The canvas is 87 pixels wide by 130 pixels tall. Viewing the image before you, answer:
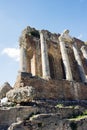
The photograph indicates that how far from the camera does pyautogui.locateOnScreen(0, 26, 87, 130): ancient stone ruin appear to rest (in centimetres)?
616

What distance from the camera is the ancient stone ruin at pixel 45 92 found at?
616cm

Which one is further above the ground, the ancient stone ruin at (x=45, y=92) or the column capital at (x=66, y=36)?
the column capital at (x=66, y=36)

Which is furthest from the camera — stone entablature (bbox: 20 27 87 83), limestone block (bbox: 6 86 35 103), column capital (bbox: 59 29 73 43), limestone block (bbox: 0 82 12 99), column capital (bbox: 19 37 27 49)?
column capital (bbox: 59 29 73 43)

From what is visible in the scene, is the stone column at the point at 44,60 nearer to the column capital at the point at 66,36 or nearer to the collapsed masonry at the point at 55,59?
the collapsed masonry at the point at 55,59

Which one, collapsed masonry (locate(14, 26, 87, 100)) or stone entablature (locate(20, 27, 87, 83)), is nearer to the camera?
collapsed masonry (locate(14, 26, 87, 100))

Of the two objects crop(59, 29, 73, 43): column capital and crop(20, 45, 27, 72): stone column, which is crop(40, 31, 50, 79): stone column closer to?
crop(20, 45, 27, 72): stone column

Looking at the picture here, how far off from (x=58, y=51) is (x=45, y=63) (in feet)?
19.0

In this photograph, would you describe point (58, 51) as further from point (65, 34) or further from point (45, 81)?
point (45, 81)

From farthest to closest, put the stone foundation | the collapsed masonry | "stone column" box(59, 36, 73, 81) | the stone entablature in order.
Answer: the stone entablature
"stone column" box(59, 36, 73, 81)
the collapsed masonry
the stone foundation

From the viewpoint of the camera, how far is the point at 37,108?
23.3 ft

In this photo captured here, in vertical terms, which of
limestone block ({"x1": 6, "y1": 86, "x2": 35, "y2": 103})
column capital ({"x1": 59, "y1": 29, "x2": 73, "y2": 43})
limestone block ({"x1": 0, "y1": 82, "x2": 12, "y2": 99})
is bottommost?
limestone block ({"x1": 6, "y1": 86, "x2": 35, "y2": 103})

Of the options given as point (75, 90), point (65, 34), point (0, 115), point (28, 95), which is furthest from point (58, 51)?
point (0, 115)

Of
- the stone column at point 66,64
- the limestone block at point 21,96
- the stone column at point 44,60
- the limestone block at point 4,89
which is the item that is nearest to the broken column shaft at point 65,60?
the stone column at point 66,64

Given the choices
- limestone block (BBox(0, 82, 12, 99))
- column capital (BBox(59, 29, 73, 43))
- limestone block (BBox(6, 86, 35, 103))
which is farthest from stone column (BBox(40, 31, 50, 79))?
limestone block (BBox(6, 86, 35, 103))
